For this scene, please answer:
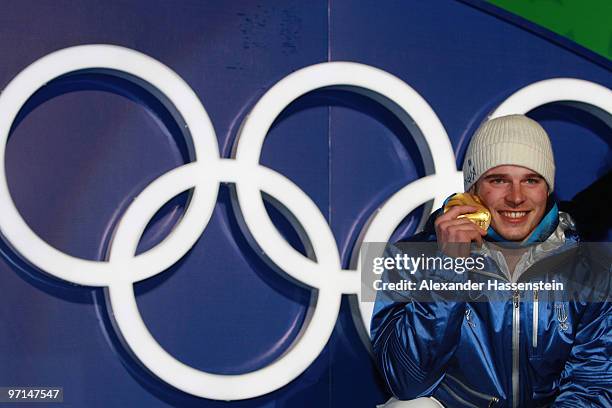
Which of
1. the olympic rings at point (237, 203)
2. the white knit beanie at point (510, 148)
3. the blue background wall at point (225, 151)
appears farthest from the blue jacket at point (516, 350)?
the blue background wall at point (225, 151)

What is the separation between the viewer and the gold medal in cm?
327

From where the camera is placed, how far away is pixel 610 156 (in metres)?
4.07

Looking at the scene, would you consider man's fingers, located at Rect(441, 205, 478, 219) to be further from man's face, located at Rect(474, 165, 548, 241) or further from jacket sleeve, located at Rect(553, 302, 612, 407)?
jacket sleeve, located at Rect(553, 302, 612, 407)

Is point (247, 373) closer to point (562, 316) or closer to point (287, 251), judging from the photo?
point (287, 251)

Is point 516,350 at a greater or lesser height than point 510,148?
lesser

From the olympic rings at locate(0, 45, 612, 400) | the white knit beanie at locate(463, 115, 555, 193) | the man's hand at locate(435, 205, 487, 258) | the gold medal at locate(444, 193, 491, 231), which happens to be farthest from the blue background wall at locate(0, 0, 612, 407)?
the man's hand at locate(435, 205, 487, 258)

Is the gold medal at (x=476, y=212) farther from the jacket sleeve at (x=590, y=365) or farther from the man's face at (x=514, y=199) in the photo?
the jacket sleeve at (x=590, y=365)

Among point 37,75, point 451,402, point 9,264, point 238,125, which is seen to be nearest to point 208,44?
point 238,125

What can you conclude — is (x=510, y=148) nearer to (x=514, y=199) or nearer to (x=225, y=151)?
(x=514, y=199)

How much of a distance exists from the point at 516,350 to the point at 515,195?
19.0 inches

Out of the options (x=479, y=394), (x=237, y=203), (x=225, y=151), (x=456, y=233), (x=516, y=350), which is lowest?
(x=479, y=394)

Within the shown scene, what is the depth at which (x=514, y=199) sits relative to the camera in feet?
11.0

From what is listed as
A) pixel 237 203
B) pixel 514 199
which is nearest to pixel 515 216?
pixel 514 199

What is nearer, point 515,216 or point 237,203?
point 515,216
